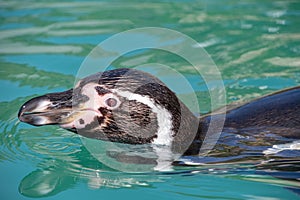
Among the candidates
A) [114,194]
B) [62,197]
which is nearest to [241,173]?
[114,194]

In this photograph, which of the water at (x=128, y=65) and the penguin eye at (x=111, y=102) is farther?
the water at (x=128, y=65)

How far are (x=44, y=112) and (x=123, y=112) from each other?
0.55 metres

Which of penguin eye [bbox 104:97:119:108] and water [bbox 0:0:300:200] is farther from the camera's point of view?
water [bbox 0:0:300:200]

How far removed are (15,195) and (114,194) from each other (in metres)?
0.70

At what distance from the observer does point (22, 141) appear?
542 centimetres

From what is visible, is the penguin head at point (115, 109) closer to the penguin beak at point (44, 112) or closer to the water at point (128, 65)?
the penguin beak at point (44, 112)

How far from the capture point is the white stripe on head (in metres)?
4.47

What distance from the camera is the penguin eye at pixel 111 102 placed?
450cm

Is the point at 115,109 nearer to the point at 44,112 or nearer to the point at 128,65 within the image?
the point at 44,112

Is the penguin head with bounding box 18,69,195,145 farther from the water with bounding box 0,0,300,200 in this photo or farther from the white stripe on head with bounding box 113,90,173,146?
the water with bounding box 0,0,300,200

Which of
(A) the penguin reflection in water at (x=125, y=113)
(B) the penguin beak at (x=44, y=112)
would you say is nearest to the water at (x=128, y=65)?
(A) the penguin reflection in water at (x=125, y=113)

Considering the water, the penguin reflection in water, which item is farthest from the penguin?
the water

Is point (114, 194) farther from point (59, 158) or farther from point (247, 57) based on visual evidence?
point (247, 57)

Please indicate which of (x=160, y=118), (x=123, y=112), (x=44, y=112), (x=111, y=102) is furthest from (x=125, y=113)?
(x=44, y=112)
